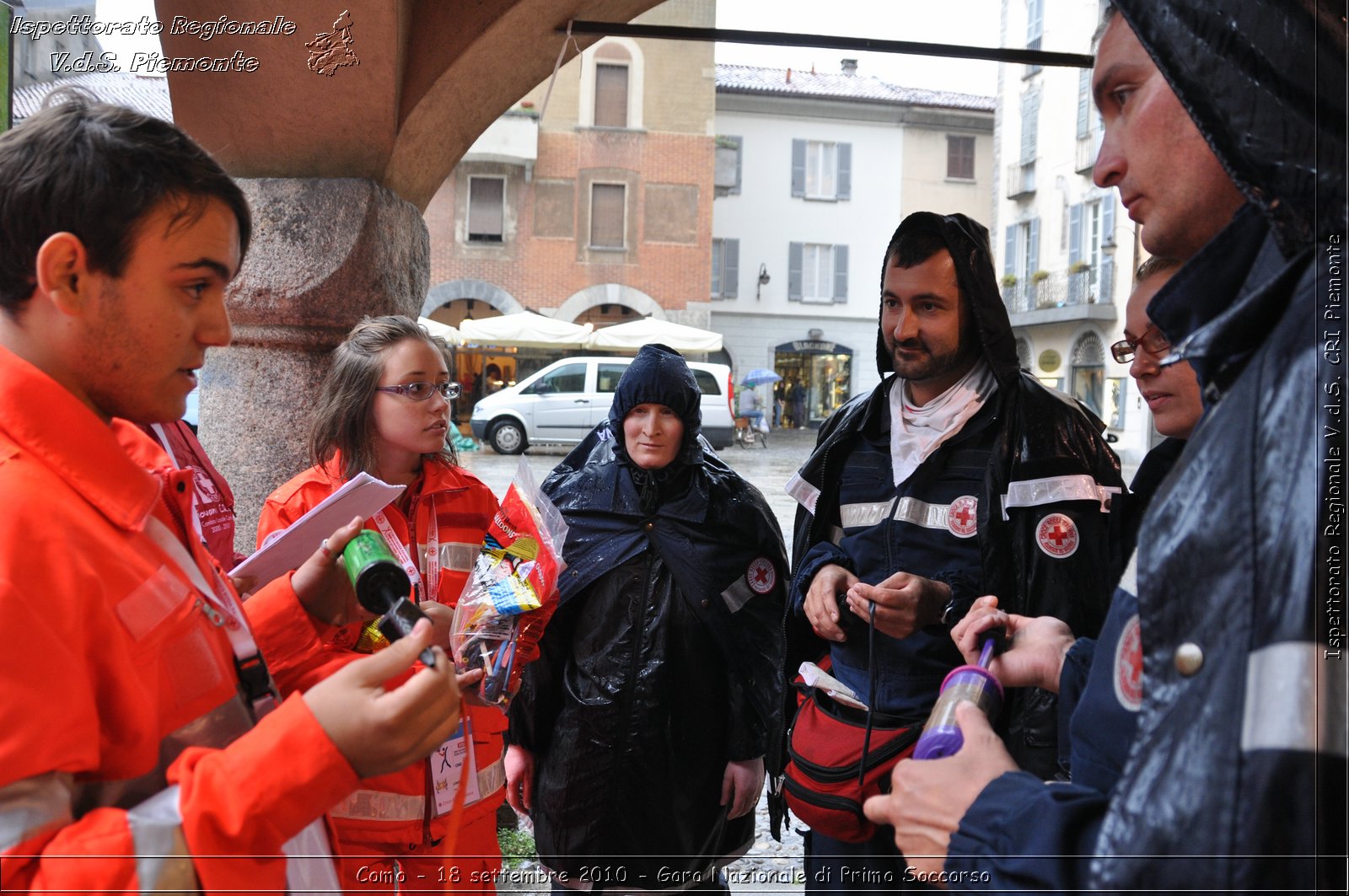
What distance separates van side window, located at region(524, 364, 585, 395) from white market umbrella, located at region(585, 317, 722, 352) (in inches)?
124

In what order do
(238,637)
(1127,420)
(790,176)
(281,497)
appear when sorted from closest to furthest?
(238,637) → (281,497) → (1127,420) → (790,176)

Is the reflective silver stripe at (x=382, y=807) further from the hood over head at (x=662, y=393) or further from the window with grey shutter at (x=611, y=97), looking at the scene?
the window with grey shutter at (x=611, y=97)

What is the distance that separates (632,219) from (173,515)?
82.3 ft

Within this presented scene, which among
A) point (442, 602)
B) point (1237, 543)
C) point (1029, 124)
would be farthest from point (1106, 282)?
point (1237, 543)

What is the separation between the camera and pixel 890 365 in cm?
305

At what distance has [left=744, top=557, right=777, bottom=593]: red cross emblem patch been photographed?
3219 millimetres

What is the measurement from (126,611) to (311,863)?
45 cm

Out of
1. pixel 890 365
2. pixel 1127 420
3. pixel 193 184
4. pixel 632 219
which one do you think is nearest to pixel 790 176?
pixel 632 219

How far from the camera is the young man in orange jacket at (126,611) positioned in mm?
1019

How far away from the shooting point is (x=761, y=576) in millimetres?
3248

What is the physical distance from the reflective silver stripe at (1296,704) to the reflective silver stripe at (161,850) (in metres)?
1.09

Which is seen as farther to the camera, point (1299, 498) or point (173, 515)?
point (173, 515)

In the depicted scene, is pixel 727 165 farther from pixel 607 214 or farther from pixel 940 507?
pixel 940 507

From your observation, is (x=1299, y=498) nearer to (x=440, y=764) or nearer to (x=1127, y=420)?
(x=440, y=764)
